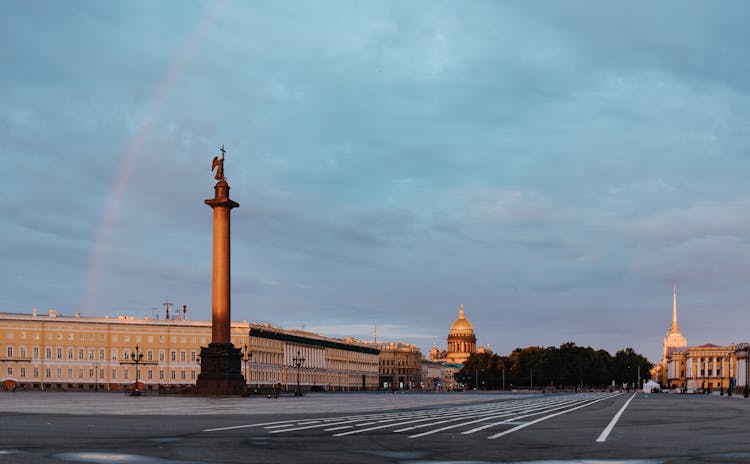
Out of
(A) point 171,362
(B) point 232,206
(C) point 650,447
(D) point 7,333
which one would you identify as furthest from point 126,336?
(C) point 650,447

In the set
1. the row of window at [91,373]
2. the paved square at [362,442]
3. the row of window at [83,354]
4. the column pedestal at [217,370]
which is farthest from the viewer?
the row of window at [83,354]

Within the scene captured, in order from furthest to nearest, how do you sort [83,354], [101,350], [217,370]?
[101,350]
[83,354]
[217,370]

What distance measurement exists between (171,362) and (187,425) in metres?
147

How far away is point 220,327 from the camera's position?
72.5 meters

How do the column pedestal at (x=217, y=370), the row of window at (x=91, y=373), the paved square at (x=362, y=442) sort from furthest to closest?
the row of window at (x=91, y=373)
the column pedestal at (x=217, y=370)
the paved square at (x=362, y=442)

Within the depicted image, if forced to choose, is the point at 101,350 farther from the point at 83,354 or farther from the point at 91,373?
the point at 91,373

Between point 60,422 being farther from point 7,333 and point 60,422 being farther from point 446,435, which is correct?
point 7,333

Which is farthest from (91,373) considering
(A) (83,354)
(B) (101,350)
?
(B) (101,350)

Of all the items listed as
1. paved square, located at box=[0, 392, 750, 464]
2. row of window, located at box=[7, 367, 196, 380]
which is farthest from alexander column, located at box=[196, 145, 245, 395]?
row of window, located at box=[7, 367, 196, 380]

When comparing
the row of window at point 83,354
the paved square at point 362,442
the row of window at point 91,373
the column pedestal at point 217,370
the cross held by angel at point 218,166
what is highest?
the cross held by angel at point 218,166

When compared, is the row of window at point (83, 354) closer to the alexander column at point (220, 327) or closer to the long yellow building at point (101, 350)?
the long yellow building at point (101, 350)

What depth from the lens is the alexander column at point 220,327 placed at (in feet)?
236

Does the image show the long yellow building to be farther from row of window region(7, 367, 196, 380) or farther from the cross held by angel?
the cross held by angel

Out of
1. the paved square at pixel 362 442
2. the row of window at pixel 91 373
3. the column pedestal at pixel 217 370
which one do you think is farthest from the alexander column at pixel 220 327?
the row of window at pixel 91 373
